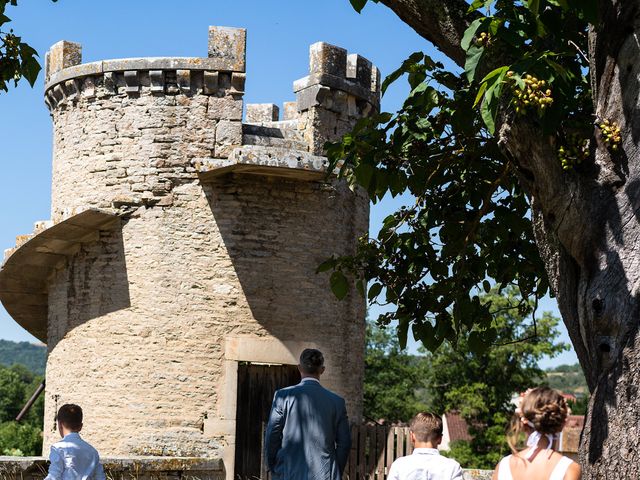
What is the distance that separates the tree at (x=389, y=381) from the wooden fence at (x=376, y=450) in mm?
27762

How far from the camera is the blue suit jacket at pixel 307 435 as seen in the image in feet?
22.3

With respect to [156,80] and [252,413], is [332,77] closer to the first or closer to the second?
[156,80]

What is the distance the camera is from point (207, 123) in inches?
530

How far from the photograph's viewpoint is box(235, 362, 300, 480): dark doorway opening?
44.9 feet

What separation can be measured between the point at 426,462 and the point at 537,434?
3.31ft

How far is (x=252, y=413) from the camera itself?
1375 centimetres

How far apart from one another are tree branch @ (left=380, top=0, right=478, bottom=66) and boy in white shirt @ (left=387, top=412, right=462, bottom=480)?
2.66 meters

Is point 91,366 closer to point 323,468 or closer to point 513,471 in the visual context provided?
point 323,468

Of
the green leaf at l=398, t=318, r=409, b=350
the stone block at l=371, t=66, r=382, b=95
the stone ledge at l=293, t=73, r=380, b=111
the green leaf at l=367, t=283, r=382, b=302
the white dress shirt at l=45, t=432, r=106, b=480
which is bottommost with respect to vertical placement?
the white dress shirt at l=45, t=432, r=106, b=480

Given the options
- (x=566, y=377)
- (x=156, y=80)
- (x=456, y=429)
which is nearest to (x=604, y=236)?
(x=156, y=80)

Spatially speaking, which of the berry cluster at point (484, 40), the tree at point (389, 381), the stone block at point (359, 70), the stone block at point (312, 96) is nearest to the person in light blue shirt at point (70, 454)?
the berry cluster at point (484, 40)

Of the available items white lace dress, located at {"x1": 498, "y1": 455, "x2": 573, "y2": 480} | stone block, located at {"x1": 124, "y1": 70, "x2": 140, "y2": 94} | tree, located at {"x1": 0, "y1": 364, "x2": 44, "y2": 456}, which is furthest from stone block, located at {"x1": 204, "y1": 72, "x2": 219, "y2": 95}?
tree, located at {"x1": 0, "y1": 364, "x2": 44, "y2": 456}

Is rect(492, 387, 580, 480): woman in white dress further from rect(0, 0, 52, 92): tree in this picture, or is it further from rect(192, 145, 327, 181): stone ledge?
rect(192, 145, 327, 181): stone ledge

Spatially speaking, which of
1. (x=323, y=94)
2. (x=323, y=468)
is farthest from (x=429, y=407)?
(x=323, y=468)
